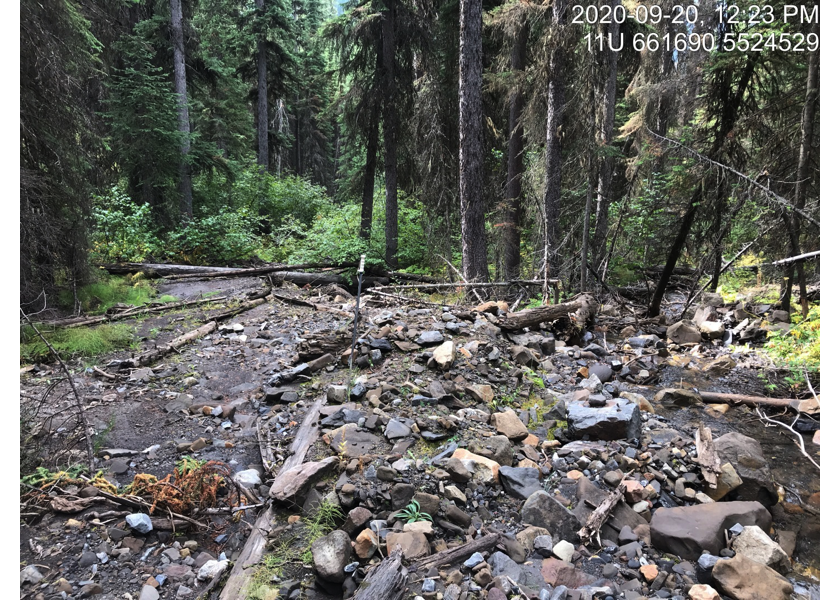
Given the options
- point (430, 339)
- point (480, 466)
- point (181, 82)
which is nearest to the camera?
point (480, 466)

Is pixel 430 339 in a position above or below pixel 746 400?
above

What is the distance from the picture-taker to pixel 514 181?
42.8 ft

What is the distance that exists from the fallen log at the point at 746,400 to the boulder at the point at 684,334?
2403 mm

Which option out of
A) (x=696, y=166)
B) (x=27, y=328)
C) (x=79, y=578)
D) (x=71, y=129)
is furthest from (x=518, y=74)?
(x=79, y=578)

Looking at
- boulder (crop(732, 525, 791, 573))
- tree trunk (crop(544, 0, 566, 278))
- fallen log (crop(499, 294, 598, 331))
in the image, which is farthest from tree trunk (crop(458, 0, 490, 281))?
boulder (crop(732, 525, 791, 573))

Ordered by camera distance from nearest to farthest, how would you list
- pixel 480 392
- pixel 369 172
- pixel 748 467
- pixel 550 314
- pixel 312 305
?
pixel 748 467 < pixel 480 392 < pixel 550 314 < pixel 312 305 < pixel 369 172

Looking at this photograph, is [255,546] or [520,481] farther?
[520,481]

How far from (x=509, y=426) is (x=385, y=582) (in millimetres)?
2403

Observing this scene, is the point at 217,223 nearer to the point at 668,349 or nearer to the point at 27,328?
the point at 27,328

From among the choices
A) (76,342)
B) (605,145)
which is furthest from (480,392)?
(605,145)

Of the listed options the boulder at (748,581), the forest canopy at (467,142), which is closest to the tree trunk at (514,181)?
the forest canopy at (467,142)

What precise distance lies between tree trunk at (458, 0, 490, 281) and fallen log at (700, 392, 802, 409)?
5.19 metres

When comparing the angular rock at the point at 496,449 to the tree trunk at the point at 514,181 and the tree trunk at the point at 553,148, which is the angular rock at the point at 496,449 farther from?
the tree trunk at the point at 514,181

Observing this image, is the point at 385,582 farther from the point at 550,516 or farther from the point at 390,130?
the point at 390,130
